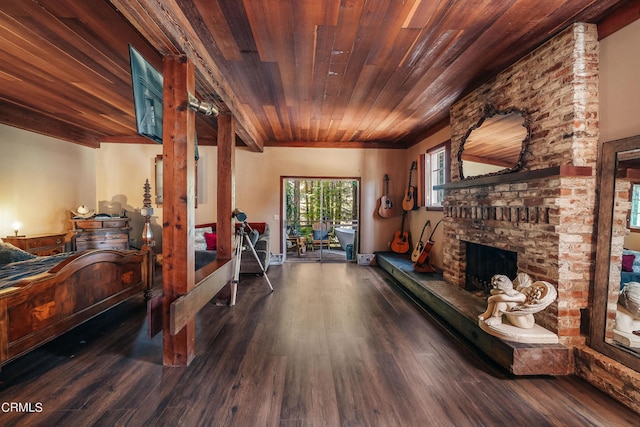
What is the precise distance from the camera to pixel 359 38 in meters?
2.15

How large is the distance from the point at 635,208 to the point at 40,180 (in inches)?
280

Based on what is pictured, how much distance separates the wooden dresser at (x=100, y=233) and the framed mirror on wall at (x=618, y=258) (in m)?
6.38

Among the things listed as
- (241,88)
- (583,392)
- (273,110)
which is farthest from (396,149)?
(583,392)

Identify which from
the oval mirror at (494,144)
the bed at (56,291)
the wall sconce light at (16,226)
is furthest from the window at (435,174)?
the wall sconce light at (16,226)

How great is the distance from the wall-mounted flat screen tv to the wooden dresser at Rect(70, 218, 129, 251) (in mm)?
3639

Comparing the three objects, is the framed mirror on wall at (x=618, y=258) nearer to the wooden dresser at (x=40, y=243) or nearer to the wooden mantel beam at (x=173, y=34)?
the wooden mantel beam at (x=173, y=34)

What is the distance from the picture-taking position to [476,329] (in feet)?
7.81

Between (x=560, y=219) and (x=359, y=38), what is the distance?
209 centimetres

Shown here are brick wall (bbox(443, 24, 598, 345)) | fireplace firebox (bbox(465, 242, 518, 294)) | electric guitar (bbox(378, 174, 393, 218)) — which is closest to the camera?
brick wall (bbox(443, 24, 598, 345))

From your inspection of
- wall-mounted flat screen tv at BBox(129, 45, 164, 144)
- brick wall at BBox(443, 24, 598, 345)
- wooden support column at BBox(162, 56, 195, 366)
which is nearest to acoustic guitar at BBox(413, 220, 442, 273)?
brick wall at BBox(443, 24, 598, 345)

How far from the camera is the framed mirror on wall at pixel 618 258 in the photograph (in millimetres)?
1812

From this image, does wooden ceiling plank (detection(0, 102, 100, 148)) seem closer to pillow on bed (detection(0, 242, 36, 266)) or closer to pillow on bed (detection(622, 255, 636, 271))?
pillow on bed (detection(0, 242, 36, 266))

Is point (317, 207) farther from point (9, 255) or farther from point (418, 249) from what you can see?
point (9, 255)

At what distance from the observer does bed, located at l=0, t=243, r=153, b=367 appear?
1900mm
